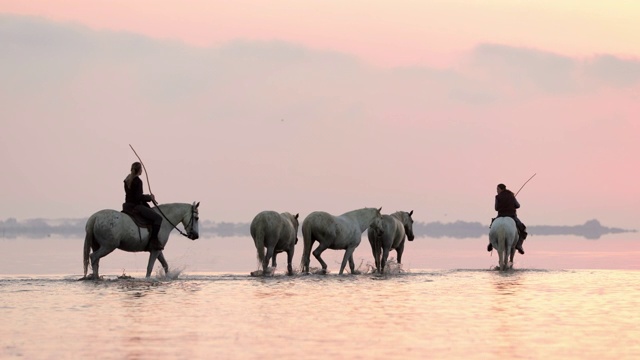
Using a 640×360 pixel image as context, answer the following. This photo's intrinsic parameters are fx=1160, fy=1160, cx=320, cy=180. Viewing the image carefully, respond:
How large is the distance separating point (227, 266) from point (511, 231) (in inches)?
378

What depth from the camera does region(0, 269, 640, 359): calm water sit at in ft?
41.8

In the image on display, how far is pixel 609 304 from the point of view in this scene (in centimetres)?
1897

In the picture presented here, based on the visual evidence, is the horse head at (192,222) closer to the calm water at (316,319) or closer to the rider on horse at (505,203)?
the calm water at (316,319)

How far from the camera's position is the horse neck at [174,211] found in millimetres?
24906

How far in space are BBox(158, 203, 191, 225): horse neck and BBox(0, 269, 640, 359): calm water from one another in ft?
4.36

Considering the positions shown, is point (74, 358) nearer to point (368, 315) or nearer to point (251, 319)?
point (251, 319)

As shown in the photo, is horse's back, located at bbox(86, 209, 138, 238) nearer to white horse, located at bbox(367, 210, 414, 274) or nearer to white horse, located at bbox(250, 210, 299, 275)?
white horse, located at bbox(250, 210, 299, 275)

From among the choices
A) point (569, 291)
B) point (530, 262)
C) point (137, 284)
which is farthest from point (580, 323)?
point (530, 262)

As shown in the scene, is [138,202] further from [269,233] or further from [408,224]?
[408,224]

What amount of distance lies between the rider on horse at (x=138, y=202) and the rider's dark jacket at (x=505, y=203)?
34.2 ft

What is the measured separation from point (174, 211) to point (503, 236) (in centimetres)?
921

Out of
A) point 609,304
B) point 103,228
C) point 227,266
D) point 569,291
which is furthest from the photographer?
point 227,266

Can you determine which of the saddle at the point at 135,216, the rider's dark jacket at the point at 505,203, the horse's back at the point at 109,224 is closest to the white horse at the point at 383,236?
the rider's dark jacket at the point at 505,203

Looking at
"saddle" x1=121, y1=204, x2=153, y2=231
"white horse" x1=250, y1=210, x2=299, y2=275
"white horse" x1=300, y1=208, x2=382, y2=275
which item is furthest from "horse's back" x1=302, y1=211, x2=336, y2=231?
"saddle" x1=121, y1=204, x2=153, y2=231
